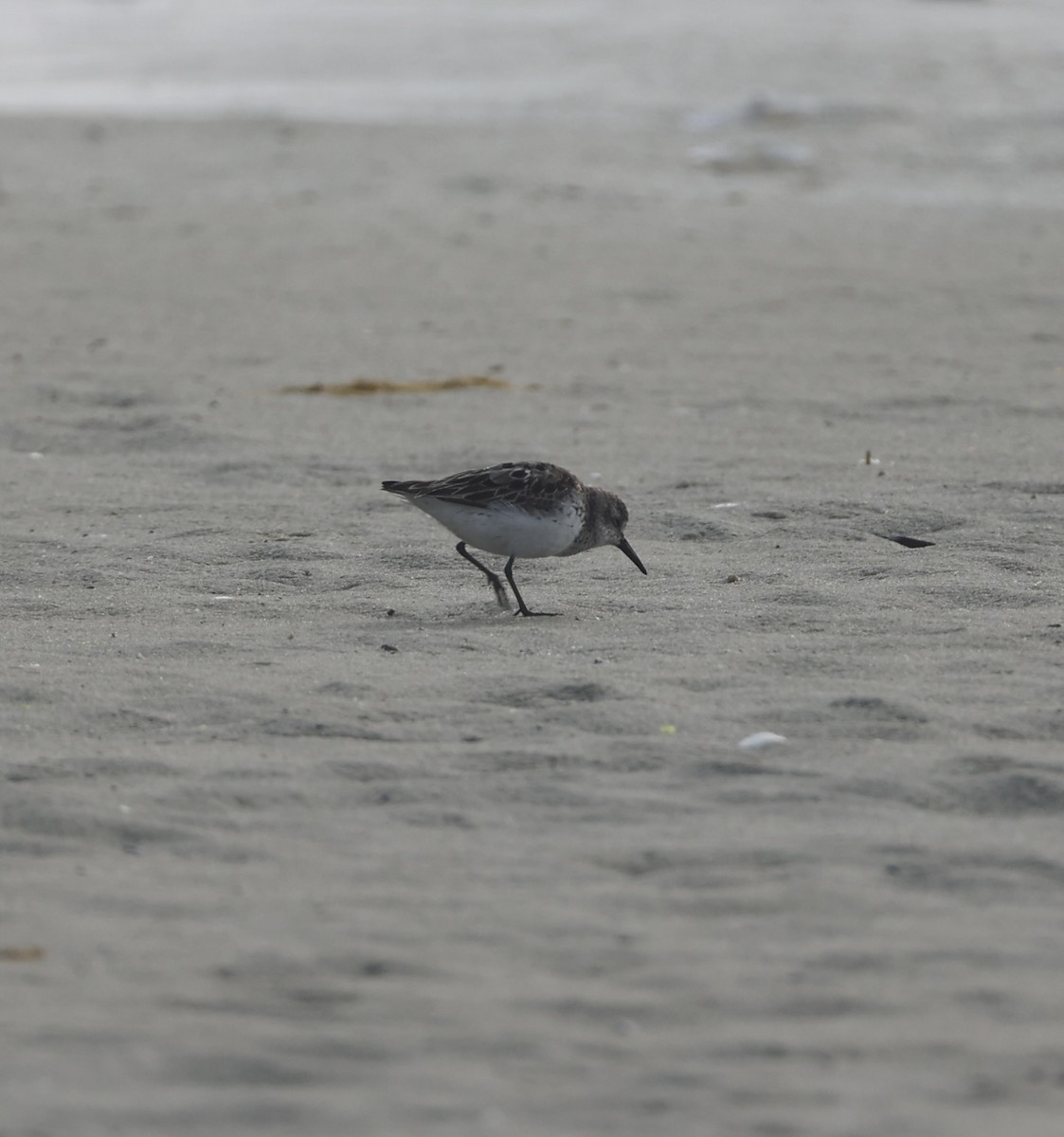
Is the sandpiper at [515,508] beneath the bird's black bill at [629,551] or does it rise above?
above

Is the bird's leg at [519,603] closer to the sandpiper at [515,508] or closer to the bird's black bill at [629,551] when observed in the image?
the sandpiper at [515,508]

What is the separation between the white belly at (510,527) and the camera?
623cm

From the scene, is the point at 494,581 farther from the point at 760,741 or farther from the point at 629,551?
the point at 760,741

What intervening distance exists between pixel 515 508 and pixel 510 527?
7cm

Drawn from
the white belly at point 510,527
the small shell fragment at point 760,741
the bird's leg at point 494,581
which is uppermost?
the white belly at point 510,527

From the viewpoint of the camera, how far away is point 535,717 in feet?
16.8

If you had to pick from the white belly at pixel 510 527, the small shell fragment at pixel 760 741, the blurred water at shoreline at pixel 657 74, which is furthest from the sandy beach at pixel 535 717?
the blurred water at shoreline at pixel 657 74

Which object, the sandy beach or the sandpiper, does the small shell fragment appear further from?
the sandpiper

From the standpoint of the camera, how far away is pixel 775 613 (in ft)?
20.3

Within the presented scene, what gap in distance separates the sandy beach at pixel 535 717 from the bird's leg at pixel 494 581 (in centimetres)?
11

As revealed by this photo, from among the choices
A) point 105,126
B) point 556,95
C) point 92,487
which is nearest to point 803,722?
point 92,487

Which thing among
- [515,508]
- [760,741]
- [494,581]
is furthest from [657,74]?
[760,741]

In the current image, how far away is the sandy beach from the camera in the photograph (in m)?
3.38

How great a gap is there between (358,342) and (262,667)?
20.0ft
